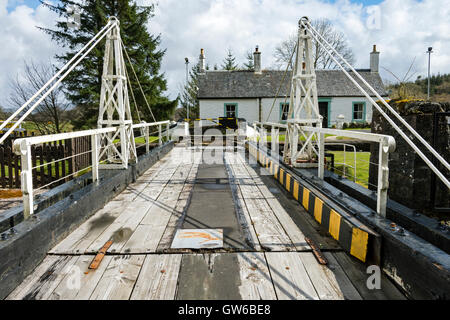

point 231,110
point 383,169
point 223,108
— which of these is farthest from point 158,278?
point 231,110

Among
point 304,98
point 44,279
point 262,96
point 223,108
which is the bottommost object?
point 44,279

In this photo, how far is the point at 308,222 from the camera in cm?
367

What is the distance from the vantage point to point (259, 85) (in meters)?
24.8

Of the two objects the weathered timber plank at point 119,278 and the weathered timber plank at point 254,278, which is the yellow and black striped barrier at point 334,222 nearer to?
the weathered timber plank at point 254,278

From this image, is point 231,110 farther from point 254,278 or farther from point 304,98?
point 254,278

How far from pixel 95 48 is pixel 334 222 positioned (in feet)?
57.4

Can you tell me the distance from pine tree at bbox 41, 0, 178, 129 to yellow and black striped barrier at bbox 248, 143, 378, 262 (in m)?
15.6

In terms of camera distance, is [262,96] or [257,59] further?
[257,59]

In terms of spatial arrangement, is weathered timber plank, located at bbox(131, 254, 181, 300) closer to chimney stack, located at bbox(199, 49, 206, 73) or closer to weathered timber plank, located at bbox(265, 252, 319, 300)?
weathered timber plank, located at bbox(265, 252, 319, 300)

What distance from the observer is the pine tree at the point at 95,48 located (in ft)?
57.7

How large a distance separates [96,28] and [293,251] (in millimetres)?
18940

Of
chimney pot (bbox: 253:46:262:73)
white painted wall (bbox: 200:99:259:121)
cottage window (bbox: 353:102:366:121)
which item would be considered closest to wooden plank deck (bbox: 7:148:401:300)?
white painted wall (bbox: 200:99:259:121)
